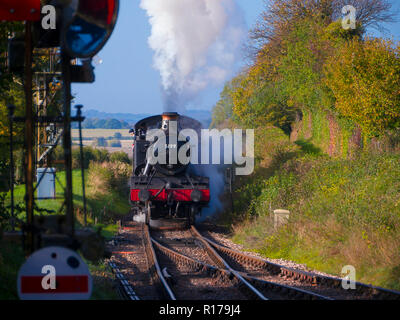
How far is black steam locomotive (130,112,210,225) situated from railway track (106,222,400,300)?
113 inches

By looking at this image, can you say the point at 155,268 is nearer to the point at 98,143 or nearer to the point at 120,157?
the point at 120,157

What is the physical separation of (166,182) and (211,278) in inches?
295

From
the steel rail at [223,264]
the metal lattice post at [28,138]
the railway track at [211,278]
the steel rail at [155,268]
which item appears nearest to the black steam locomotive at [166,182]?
the steel rail at [223,264]

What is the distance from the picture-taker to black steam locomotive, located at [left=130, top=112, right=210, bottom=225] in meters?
17.4

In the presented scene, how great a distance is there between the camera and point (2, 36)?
8.59 m

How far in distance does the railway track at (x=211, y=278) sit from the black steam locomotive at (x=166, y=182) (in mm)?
2871

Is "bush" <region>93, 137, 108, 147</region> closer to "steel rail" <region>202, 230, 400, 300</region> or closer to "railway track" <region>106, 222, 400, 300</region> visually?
"railway track" <region>106, 222, 400, 300</region>

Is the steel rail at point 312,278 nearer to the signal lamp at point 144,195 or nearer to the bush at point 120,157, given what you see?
the signal lamp at point 144,195

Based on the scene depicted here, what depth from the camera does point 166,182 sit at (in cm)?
1759

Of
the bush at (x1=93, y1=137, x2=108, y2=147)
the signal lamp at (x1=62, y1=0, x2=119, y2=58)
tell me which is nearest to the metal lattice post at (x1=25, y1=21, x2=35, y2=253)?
the signal lamp at (x1=62, y1=0, x2=119, y2=58)

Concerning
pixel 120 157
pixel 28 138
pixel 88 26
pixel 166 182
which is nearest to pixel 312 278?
pixel 28 138

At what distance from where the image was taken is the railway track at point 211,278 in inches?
337

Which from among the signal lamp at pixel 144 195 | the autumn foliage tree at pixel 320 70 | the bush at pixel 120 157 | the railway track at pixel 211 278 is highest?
the autumn foliage tree at pixel 320 70
